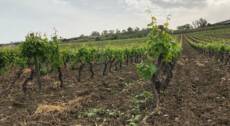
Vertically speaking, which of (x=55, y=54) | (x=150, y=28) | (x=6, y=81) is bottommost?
(x=6, y=81)

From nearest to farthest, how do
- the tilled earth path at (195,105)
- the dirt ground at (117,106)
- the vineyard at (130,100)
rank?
the tilled earth path at (195,105) → the dirt ground at (117,106) → the vineyard at (130,100)

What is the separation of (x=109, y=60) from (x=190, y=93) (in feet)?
55.6

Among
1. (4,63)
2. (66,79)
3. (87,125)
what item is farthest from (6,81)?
(87,125)

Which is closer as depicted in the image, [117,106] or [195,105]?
[195,105]

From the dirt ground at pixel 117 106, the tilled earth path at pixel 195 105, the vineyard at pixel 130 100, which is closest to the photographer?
the tilled earth path at pixel 195 105

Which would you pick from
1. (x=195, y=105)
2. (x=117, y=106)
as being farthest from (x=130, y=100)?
(x=195, y=105)

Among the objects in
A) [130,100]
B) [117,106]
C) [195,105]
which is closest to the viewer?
[195,105]

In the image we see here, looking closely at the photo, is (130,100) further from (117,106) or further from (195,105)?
(195,105)

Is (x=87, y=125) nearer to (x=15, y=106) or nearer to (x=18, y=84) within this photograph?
(x=15, y=106)

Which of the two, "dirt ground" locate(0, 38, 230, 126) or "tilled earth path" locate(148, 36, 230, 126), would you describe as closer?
"tilled earth path" locate(148, 36, 230, 126)

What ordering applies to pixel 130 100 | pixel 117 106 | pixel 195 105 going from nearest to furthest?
pixel 195 105 → pixel 117 106 → pixel 130 100

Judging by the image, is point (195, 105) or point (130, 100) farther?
point (130, 100)

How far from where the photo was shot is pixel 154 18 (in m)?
15.0

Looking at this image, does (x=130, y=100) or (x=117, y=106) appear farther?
(x=130, y=100)
